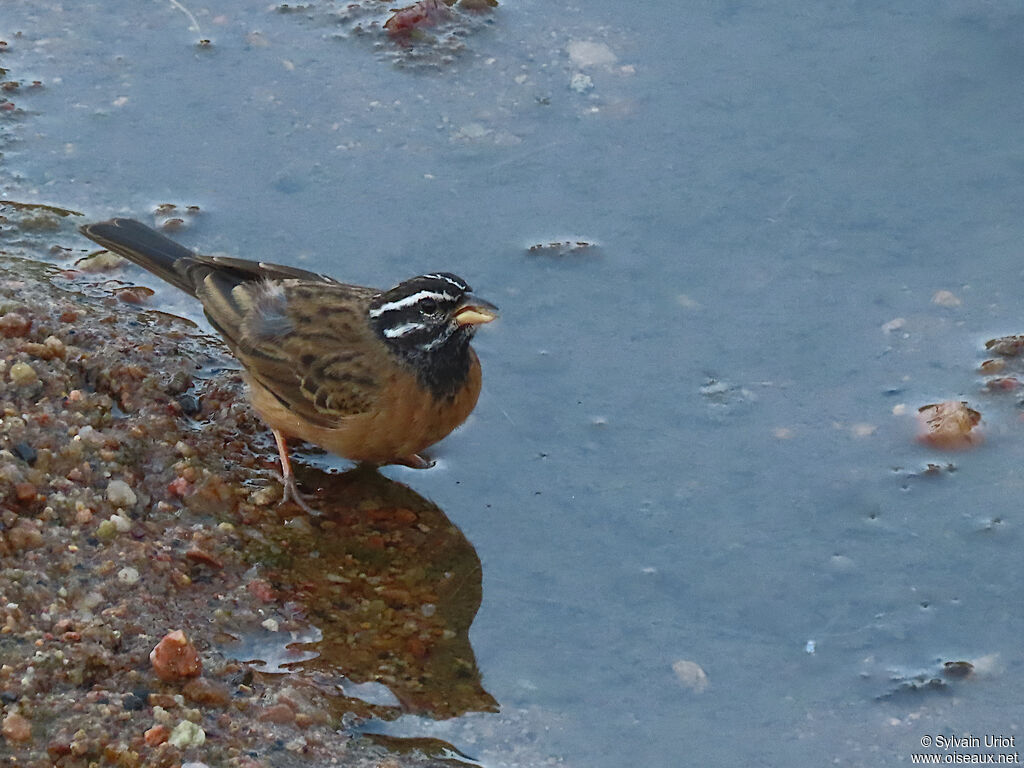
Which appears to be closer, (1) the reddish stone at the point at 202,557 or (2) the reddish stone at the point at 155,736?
(2) the reddish stone at the point at 155,736

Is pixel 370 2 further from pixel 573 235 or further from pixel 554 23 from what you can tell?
pixel 573 235

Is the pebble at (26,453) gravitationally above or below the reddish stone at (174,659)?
above

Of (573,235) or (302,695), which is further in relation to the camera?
(573,235)

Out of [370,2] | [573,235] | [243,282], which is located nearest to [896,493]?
[573,235]

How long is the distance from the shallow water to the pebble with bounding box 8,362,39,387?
5.02 feet

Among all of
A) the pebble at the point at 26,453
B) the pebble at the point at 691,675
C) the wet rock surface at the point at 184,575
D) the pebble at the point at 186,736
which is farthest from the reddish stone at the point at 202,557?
the pebble at the point at 691,675

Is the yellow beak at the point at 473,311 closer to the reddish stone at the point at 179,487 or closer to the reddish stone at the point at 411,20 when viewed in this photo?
the reddish stone at the point at 179,487

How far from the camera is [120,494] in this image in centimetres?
652

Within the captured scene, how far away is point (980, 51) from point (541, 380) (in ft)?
13.7

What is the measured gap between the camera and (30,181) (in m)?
8.83

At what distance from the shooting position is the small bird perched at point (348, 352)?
6965mm

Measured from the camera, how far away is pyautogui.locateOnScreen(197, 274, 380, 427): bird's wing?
707cm

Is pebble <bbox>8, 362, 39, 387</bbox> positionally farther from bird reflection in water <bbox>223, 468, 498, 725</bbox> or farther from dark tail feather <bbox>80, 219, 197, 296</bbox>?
bird reflection in water <bbox>223, 468, 498, 725</bbox>

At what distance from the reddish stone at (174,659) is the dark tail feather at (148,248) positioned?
8.53 ft
